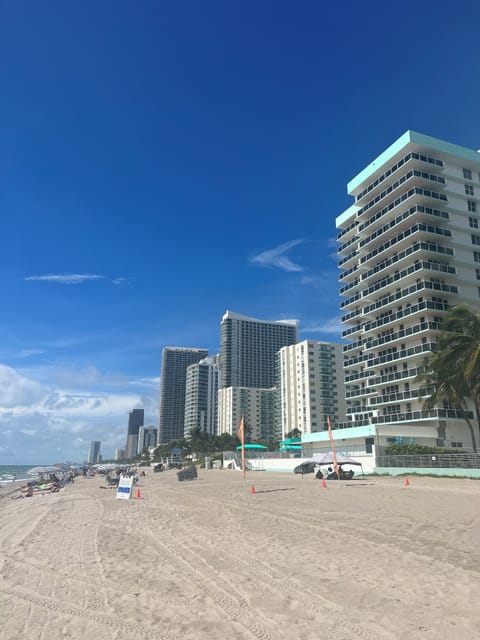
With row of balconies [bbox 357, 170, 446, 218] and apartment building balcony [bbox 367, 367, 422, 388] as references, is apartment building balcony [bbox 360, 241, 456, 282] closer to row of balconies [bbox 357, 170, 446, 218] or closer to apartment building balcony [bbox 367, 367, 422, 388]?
row of balconies [bbox 357, 170, 446, 218]

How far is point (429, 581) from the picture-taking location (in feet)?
25.4

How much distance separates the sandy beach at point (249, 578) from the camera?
19.8ft

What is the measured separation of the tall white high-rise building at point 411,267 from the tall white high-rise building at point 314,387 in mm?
74958

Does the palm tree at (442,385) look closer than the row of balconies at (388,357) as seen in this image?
Yes

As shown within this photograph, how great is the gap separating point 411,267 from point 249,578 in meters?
54.1

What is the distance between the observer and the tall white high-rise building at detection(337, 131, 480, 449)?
178 ft

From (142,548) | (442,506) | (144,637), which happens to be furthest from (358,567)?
(442,506)

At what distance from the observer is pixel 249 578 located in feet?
27.1

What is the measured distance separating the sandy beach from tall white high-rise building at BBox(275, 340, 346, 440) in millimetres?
127442

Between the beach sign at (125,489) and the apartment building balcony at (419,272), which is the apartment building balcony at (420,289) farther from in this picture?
the beach sign at (125,489)

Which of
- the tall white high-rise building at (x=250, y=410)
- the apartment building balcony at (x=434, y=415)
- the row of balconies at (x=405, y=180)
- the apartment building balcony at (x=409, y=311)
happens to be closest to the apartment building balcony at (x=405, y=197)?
the row of balconies at (x=405, y=180)

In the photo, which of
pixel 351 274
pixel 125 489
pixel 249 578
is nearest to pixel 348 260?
pixel 351 274

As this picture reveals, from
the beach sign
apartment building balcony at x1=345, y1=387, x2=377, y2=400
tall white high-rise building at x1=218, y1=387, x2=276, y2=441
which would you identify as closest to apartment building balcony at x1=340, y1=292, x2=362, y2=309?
apartment building balcony at x1=345, y1=387, x2=377, y2=400

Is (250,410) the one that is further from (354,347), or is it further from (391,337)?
(391,337)
